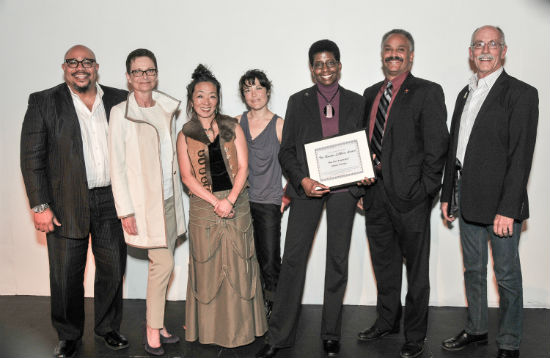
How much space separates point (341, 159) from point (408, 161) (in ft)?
1.44

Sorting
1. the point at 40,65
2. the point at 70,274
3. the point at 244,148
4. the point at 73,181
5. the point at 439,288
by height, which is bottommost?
the point at 439,288

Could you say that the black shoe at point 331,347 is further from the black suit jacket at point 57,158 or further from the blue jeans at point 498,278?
the black suit jacket at point 57,158

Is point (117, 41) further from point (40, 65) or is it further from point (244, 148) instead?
point (244, 148)

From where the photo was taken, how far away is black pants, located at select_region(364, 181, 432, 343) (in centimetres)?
309

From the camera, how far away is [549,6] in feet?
12.3

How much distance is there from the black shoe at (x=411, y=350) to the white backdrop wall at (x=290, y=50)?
96cm

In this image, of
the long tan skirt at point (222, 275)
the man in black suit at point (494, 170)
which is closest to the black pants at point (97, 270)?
the long tan skirt at point (222, 275)

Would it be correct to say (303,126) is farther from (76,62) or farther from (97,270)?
(97,270)

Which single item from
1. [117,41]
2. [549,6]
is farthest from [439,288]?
[117,41]

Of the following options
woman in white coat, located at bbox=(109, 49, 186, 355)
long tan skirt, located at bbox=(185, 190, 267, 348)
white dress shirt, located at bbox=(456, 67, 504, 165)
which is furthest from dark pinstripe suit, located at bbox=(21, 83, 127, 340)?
white dress shirt, located at bbox=(456, 67, 504, 165)

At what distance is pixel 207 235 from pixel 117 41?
79.8 inches

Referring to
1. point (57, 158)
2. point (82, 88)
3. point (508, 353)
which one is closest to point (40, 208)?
point (57, 158)

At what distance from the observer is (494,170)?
2967 millimetres

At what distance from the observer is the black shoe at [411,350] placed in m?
3.17
